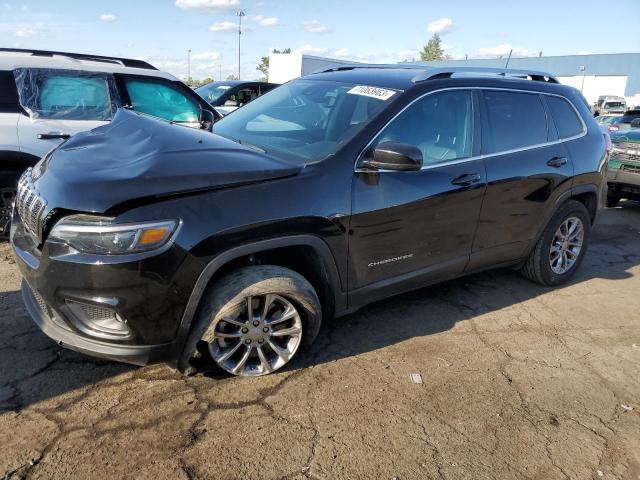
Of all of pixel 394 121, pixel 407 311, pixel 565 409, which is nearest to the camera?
pixel 565 409

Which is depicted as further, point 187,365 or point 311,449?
point 187,365

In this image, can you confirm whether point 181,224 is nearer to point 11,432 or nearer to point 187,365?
point 187,365

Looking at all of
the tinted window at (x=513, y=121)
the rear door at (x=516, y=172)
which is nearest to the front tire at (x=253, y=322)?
the rear door at (x=516, y=172)

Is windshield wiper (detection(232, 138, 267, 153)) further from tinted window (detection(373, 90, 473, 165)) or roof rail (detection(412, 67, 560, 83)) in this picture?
roof rail (detection(412, 67, 560, 83))

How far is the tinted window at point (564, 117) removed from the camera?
4.21m

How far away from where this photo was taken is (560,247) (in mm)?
4562

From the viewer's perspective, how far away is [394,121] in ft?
10.4

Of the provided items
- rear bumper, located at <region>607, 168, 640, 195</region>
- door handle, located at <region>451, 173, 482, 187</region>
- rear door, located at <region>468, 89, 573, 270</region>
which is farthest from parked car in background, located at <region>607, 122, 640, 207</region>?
door handle, located at <region>451, 173, 482, 187</region>

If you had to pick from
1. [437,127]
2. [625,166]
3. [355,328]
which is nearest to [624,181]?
[625,166]

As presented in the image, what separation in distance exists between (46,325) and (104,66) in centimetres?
343

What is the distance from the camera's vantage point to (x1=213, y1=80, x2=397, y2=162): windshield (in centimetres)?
313

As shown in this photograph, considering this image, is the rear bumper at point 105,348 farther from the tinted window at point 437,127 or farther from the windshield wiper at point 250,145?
the tinted window at point 437,127

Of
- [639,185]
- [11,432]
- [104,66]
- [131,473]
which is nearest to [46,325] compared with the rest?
[11,432]

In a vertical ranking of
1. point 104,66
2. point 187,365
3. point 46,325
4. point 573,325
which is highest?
point 104,66
